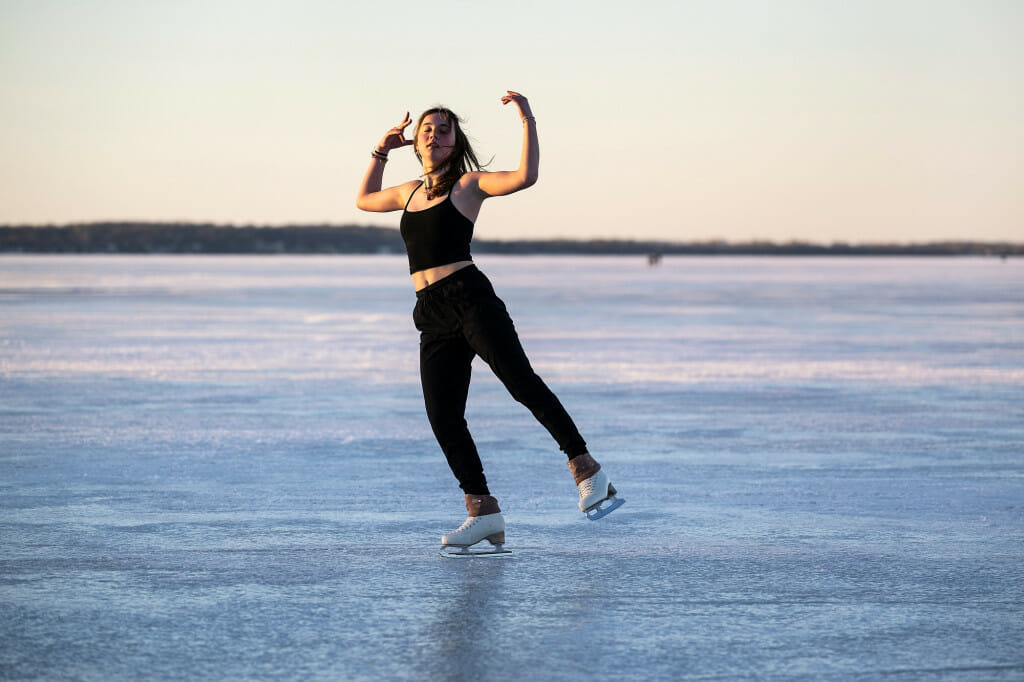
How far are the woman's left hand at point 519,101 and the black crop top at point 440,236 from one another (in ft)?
1.46

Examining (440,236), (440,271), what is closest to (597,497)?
(440,271)

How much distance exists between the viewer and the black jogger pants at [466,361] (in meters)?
5.59

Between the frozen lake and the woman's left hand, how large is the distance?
1750 mm

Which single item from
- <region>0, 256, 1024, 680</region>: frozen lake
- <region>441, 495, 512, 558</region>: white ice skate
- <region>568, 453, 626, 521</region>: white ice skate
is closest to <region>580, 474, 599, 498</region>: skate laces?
<region>568, 453, 626, 521</region>: white ice skate

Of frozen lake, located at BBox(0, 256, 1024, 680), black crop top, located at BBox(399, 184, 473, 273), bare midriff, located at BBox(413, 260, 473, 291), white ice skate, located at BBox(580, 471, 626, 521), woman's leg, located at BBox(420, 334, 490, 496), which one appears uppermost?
black crop top, located at BBox(399, 184, 473, 273)

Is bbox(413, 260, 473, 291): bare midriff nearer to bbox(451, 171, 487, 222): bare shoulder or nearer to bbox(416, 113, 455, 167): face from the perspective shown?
bbox(451, 171, 487, 222): bare shoulder

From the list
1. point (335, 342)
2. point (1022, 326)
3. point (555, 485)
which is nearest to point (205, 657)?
point (555, 485)

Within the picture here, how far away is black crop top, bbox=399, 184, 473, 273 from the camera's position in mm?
5691

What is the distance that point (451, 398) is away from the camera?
581cm

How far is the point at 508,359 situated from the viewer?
5578 mm

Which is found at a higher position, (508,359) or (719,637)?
(508,359)

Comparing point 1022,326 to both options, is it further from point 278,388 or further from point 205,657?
point 205,657

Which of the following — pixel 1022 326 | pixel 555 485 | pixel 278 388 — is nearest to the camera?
pixel 555 485

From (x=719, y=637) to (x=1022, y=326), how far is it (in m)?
21.8
